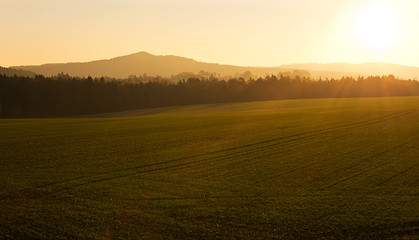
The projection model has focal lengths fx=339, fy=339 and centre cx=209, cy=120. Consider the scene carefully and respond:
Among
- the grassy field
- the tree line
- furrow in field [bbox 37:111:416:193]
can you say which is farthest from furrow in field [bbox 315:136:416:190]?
the tree line

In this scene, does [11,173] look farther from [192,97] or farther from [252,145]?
[192,97]

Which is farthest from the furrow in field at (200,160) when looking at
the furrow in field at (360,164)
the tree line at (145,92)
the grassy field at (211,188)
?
the tree line at (145,92)

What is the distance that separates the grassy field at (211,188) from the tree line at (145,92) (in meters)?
63.0

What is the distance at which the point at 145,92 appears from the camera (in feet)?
327

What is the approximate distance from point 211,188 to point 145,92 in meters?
87.3

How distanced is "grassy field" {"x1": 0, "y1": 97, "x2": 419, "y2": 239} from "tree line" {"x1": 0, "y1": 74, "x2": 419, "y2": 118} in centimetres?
6303

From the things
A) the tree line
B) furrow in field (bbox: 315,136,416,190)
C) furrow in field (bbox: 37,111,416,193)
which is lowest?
furrow in field (bbox: 315,136,416,190)

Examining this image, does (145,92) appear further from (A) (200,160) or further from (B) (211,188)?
(B) (211,188)

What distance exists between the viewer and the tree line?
274 ft

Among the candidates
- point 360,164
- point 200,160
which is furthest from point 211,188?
point 360,164

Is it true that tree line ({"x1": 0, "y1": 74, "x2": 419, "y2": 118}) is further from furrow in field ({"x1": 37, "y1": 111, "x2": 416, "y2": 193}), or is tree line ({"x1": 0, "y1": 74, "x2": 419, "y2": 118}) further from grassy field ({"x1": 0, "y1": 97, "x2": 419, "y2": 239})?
furrow in field ({"x1": 37, "y1": 111, "x2": 416, "y2": 193})

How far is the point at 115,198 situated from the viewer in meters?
13.9

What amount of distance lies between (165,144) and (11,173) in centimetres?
1116

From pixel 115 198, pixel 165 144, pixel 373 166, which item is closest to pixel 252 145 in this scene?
pixel 165 144
